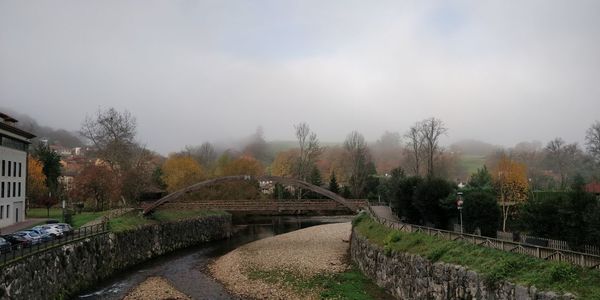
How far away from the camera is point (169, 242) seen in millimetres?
54406

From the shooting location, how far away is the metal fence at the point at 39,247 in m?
25.2

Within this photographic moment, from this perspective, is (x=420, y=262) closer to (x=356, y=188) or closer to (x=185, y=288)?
(x=185, y=288)

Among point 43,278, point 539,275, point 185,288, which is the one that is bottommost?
point 185,288

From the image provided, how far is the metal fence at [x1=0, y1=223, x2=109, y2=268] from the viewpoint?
2519cm

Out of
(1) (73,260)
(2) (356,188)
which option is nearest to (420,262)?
(1) (73,260)

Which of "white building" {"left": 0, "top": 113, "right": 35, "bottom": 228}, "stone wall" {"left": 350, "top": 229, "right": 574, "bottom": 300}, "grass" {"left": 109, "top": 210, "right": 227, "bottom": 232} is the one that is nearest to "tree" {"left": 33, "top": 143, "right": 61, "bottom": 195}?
"white building" {"left": 0, "top": 113, "right": 35, "bottom": 228}

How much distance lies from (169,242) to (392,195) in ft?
96.5

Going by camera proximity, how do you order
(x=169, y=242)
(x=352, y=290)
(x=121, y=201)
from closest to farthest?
(x=352, y=290) → (x=169, y=242) → (x=121, y=201)

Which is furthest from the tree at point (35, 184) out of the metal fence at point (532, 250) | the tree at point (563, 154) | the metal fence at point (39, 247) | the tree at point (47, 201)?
the tree at point (563, 154)

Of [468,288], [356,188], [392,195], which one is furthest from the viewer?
[356,188]

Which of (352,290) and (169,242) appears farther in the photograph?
(169,242)

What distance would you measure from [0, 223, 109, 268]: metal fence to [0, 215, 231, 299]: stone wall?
35cm

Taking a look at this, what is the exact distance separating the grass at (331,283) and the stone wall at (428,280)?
2.85ft

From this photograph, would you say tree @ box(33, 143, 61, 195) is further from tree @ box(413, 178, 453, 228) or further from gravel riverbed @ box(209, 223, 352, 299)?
tree @ box(413, 178, 453, 228)
